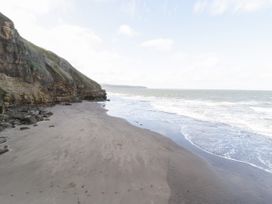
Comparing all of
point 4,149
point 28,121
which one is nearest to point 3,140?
point 4,149

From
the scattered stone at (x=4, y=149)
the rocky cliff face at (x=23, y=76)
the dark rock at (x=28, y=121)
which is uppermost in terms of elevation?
the rocky cliff face at (x=23, y=76)

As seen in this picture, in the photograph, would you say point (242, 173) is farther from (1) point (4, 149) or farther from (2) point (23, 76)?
(2) point (23, 76)

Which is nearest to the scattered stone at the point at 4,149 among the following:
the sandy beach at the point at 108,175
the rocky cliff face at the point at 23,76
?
the sandy beach at the point at 108,175

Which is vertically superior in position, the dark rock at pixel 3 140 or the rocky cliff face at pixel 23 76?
the rocky cliff face at pixel 23 76

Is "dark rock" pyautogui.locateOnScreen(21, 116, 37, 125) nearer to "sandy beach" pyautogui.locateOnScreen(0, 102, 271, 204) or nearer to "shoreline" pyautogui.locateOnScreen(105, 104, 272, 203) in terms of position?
"sandy beach" pyautogui.locateOnScreen(0, 102, 271, 204)

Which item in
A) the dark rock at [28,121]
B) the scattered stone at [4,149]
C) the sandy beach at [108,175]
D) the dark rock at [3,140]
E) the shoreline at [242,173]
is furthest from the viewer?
the dark rock at [28,121]

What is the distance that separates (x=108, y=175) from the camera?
709cm

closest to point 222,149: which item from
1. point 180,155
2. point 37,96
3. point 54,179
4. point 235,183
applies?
point 180,155

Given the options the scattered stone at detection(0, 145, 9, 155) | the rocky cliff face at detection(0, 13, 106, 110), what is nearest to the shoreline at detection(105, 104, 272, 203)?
the scattered stone at detection(0, 145, 9, 155)

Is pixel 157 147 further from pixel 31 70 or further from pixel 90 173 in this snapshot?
pixel 31 70

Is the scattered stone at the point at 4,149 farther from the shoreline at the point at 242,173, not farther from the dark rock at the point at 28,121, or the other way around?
the shoreline at the point at 242,173

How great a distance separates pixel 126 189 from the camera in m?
6.20

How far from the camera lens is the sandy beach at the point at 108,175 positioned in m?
5.79

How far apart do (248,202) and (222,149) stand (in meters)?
5.37
